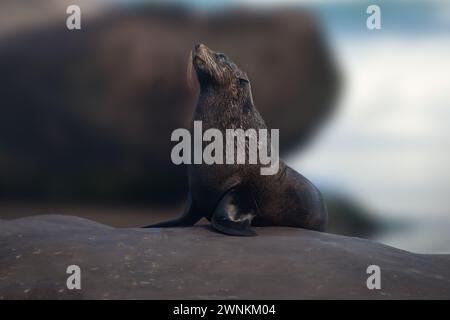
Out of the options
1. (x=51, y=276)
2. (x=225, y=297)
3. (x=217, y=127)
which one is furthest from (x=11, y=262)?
(x=217, y=127)

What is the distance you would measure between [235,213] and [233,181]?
38 centimetres

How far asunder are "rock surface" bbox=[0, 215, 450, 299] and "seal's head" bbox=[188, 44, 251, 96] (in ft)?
5.47

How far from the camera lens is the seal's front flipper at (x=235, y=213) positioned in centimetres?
635

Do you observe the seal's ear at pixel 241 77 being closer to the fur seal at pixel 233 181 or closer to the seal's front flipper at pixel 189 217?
the fur seal at pixel 233 181

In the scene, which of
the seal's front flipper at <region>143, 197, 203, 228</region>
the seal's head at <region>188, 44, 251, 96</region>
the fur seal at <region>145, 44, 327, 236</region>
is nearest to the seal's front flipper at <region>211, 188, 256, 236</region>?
the fur seal at <region>145, 44, 327, 236</region>

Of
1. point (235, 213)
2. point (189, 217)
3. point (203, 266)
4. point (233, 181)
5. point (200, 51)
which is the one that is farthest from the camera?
point (189, 217)

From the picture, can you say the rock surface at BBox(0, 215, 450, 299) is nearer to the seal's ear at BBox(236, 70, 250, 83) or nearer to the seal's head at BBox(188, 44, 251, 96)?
the seal's head at BBox(188, 44, 251, 96)

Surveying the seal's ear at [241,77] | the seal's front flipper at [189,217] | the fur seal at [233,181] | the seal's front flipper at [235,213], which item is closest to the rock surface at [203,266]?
the seal's front flipper at [235,213]

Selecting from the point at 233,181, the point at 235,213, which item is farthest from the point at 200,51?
the point at 235,213

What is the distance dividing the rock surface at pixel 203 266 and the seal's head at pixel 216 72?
1.67 meters

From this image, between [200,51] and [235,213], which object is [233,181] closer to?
[235,213]

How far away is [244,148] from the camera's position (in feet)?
22.7

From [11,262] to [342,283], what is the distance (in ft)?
8.85

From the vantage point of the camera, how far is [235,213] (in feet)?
21.7
